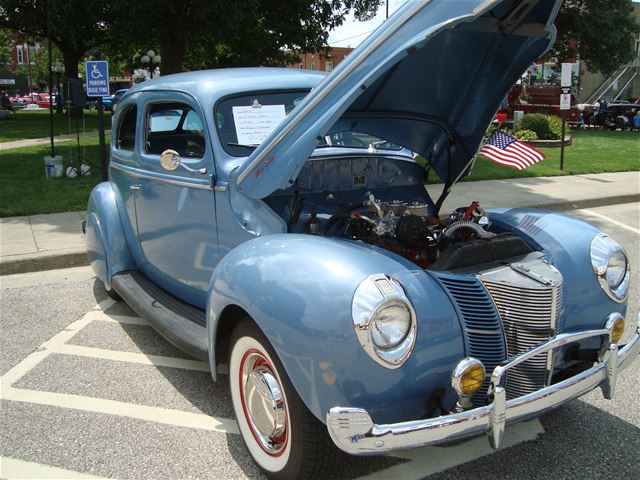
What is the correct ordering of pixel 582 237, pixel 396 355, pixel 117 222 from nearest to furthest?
pixel 396 355 → pixel 582 237 → pixel 117 222

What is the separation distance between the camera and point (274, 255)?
263 cm

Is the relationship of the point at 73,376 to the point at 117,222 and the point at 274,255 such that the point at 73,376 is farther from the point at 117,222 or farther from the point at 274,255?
the point at 274,255

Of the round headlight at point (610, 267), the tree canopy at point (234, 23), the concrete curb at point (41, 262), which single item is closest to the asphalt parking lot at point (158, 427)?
the round headlight at point (610, 267)

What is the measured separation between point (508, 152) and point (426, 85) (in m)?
0.79

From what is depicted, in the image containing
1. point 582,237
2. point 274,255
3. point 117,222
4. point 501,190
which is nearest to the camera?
point 274,255

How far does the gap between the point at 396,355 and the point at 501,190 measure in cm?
872

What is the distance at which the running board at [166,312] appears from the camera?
3.33 m

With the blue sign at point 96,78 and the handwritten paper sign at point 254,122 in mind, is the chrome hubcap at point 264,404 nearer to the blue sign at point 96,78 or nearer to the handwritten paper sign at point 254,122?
the handwritten paper sign at point 254,122

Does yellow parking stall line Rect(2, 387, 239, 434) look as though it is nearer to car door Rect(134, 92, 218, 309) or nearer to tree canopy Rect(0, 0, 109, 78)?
car door Rect(134, 92, 218, 309)

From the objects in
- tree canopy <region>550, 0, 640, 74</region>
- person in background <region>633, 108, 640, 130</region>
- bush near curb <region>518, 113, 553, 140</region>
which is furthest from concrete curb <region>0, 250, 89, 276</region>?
tree canopy <region>550, 0, 640, 74</region>

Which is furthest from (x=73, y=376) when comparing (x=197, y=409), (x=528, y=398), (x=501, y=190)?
(x=501, y=190)

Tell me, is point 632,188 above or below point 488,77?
below

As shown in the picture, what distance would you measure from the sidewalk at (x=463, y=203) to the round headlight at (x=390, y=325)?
5097mm

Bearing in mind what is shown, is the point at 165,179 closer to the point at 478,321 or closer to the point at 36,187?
the point at 478,321
